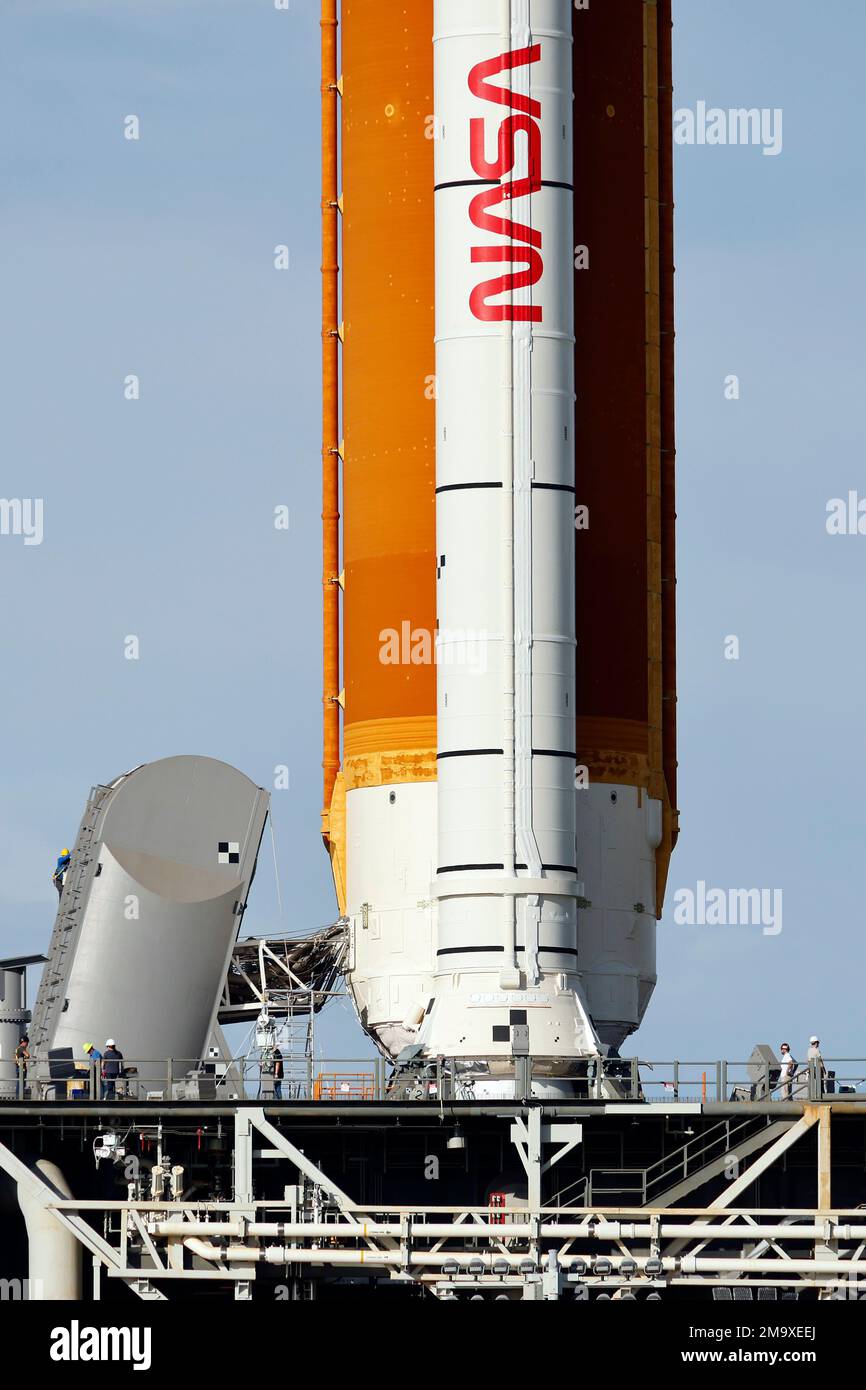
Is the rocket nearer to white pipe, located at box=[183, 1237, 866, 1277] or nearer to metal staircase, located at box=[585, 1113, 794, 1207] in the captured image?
metal staircase, located at box=[585, 1113, 794, 1207]

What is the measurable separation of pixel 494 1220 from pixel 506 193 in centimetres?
2093

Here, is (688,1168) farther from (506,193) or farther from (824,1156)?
(506,193)

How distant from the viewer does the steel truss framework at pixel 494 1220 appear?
2355 inches

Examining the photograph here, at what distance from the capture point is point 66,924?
69.3m

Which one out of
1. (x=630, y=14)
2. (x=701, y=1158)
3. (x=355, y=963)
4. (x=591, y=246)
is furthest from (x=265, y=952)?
(x=630, y=14)

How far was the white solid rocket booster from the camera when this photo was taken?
64.5m

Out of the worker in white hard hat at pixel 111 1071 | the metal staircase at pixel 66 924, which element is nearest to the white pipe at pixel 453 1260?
the worker in white hard hat at pixel 111 1071

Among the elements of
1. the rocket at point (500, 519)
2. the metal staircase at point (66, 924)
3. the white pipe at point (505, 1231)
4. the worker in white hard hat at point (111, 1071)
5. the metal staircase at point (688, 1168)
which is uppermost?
the rocket at point (500, 519)

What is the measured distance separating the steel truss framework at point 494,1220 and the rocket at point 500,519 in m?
2.41

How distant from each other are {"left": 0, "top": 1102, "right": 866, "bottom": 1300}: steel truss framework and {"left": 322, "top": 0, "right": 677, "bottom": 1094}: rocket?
241 centimetres

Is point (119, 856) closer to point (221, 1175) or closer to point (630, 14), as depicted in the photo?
point (221, 1175)

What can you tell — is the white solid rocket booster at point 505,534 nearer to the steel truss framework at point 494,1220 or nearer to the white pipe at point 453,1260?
the steel truss framework at point 494,1220

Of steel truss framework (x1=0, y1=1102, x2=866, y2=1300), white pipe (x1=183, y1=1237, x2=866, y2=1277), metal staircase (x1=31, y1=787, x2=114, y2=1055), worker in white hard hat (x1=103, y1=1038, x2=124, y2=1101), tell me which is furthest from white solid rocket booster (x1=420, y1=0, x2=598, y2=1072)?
metal staircase (x1=31, y1=787, x2=114, y2=1055)

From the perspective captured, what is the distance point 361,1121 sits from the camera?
6256 cm
